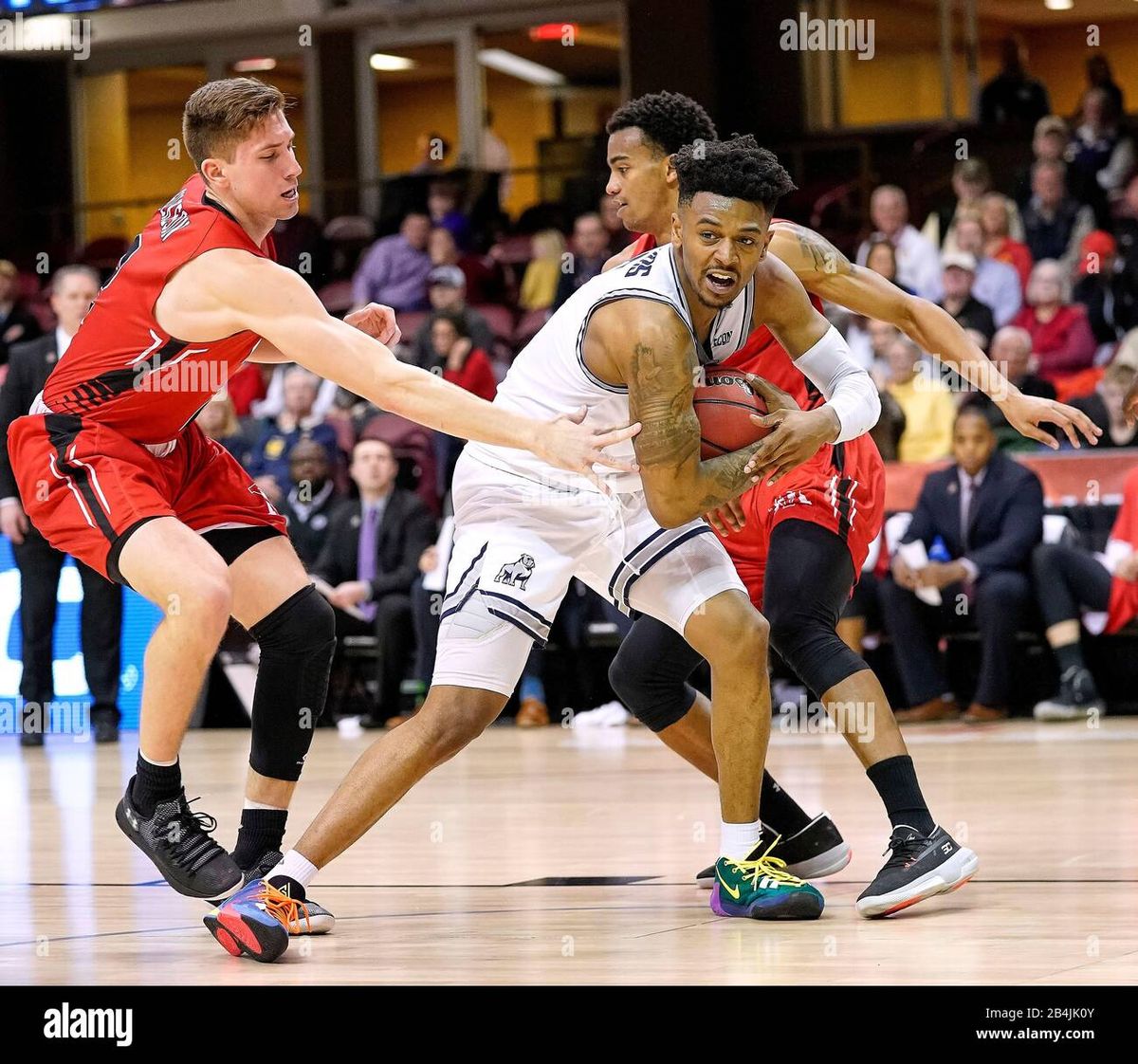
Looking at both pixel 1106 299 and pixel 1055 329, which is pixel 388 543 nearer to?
pixel 1055 329

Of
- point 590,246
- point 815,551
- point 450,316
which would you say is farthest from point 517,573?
point 590,246

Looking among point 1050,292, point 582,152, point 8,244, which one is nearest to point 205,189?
point 1050,292

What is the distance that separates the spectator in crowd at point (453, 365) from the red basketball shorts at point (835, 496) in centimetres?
575

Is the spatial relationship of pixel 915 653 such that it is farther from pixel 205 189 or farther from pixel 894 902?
pixel 205 189

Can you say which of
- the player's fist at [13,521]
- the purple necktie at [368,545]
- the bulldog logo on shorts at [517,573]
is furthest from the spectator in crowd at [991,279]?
the bulldog logo on shorts at [517,573]

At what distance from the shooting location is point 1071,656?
28.2 feet

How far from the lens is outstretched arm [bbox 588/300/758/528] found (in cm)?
369

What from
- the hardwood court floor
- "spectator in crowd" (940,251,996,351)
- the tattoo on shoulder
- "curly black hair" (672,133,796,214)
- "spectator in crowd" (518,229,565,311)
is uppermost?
"spectator in crowd" (518,229,565,311)

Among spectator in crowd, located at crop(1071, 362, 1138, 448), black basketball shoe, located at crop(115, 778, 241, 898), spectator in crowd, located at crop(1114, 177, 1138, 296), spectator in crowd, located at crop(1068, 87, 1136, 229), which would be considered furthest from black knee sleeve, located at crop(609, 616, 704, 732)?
spectator in crowd, located at crop(1068, 87, 1136, 229)

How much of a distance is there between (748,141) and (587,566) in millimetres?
997

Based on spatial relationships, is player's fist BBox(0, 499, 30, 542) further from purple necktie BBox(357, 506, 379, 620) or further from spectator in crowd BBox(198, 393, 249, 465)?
purple necktie BBox(357, 506, 379, 620)

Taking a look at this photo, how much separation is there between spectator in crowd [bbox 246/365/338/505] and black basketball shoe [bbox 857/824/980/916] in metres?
6.41

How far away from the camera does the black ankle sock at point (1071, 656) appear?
8594mm

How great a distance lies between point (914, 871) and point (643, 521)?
0.97 metres
